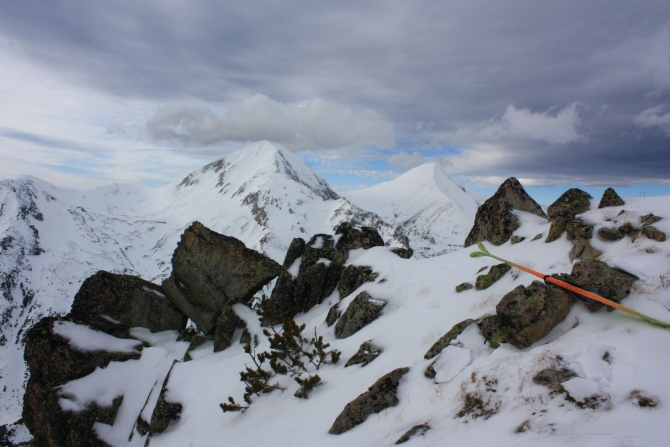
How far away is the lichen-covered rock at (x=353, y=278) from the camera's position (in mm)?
19991

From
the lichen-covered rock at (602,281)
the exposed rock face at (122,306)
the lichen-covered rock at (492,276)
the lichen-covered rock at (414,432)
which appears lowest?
the exposed rock face at (122,306)

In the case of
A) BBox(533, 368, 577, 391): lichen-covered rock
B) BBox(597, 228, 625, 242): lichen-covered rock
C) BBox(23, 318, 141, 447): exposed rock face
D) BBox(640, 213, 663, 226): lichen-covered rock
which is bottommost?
BBox(23, 318, 141, 447): exposed rock face

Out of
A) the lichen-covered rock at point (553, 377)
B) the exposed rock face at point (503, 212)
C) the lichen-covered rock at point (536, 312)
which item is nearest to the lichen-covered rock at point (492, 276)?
the lichen-covered rock at point (536, 312)

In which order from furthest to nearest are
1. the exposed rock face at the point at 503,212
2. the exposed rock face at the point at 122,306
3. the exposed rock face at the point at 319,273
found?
the exposed rock face at the point at 319,273 < the exposed rock face at the point at 122,306 < the exposed rock face at the point at 503,212

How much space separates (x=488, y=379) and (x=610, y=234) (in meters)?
7.35

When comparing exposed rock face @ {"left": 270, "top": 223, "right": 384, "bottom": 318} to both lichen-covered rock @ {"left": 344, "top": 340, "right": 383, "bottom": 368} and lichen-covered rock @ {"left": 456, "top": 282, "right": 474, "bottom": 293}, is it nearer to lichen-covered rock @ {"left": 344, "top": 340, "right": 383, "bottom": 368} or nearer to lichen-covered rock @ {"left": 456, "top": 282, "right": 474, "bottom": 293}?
lichen-covered rock @ {"left": 456, "top": 282, "right": 474, "bottom": 293}

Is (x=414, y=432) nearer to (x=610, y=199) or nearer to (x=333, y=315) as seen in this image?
(x=333, y=315)

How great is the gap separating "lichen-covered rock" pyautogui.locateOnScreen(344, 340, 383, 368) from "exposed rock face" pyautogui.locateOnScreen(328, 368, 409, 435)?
8.82ft

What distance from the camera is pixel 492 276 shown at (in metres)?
12.9

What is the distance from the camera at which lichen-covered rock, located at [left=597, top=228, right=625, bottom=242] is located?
11.1 metres

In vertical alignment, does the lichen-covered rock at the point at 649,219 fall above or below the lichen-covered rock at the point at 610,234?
above

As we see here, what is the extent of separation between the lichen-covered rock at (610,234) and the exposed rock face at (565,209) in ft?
4.67

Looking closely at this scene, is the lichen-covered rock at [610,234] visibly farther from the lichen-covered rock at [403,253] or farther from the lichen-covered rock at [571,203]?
the lichen-covered rock at [403,253]

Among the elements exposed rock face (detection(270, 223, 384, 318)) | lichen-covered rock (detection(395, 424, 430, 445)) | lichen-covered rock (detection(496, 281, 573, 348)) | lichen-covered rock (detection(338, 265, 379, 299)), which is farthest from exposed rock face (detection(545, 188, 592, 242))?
lichen-covered rock (detection(395, 424, 430, 445))
